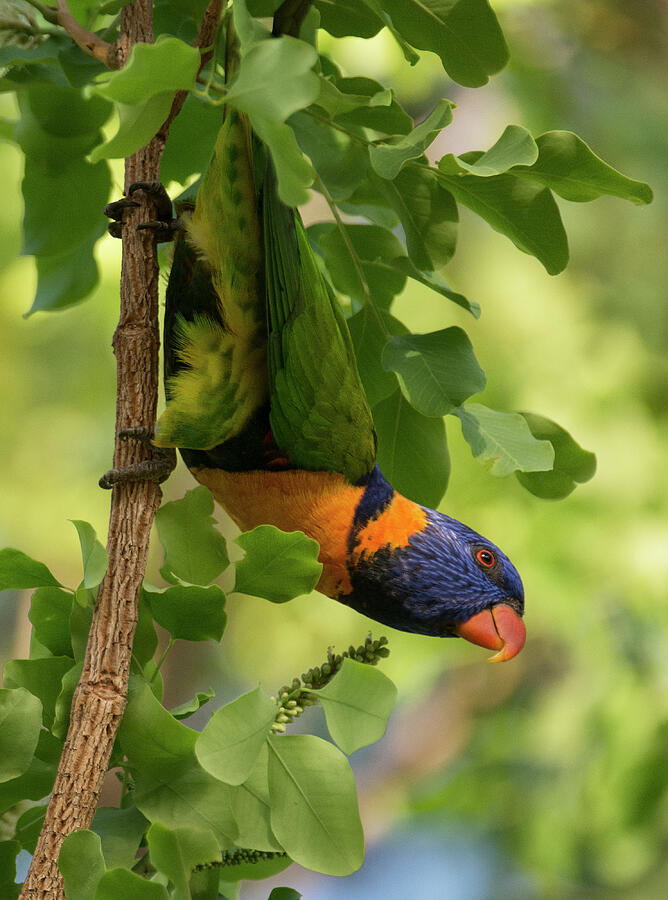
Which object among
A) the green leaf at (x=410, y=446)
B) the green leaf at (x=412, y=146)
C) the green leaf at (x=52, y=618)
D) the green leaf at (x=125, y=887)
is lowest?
the green leaf at (x=125, y=887)

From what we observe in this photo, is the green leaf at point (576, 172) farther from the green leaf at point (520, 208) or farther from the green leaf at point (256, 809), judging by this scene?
the green leaf at point (256, 809)

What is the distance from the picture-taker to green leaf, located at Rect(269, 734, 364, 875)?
0.78 metres

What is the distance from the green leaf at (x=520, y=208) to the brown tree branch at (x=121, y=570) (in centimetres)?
37

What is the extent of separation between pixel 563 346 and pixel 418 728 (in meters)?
1.74

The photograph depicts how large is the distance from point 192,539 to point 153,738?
0.21 m

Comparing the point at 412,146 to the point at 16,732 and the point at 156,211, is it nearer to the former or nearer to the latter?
the point at 156,211

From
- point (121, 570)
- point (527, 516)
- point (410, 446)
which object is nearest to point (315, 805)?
point (121, 570)

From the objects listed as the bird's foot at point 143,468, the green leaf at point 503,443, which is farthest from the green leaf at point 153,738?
the green leaf at point 503,443

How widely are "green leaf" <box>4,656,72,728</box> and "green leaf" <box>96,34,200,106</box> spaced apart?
0.52m

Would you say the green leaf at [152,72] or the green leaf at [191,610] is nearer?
the green leaf at [152,72]

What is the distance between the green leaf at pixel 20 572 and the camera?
2.77 ft

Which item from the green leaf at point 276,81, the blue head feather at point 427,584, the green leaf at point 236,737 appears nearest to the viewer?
the green leaf at point 276,81

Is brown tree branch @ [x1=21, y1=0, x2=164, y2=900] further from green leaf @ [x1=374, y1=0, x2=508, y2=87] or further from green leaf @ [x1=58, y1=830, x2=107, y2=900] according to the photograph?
green leaf @ [x1=374, y1=0, x2=508, y2=87]

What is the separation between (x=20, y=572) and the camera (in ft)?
2.81
